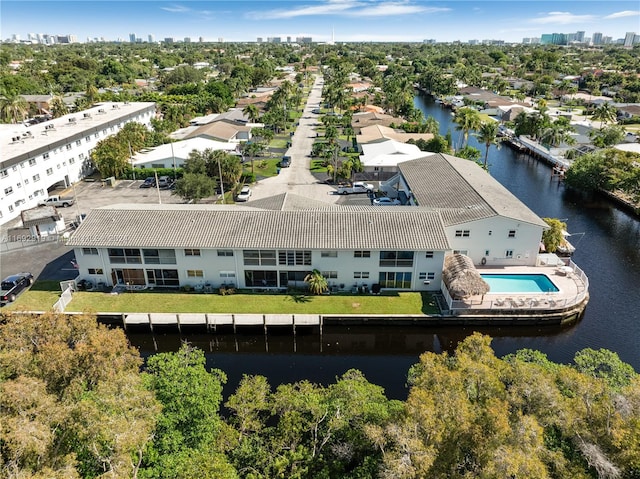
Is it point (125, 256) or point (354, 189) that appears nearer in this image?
point (125, 256)

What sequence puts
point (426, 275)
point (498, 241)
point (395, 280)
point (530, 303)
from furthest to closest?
point (498, 241)
point (395, 280)
point (426, 275)
point (530, 303)

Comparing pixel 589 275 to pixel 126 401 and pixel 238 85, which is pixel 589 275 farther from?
pixel 238 85

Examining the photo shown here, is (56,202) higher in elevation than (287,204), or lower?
lower

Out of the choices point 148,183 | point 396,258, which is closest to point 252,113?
point 148,183

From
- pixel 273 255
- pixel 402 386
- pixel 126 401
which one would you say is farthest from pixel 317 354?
pixel 126 401

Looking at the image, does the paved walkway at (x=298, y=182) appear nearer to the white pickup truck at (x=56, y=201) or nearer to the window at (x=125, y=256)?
the window at (x=125, y=256)

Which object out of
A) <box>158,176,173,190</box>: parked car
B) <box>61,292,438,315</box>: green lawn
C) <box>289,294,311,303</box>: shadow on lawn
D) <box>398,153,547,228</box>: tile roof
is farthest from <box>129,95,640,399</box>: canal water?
<box>158,176,173,190</box>: parked car

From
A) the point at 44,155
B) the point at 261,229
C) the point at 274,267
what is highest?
the point at 44,155

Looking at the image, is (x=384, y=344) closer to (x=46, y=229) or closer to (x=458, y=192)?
(x=458, y=192)
